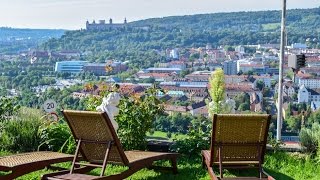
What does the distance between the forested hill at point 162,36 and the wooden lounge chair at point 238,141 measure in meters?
19.8

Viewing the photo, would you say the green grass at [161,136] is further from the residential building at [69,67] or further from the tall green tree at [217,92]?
the residential building at [69,67]

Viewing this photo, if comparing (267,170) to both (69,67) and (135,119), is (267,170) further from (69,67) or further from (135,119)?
(69,67)

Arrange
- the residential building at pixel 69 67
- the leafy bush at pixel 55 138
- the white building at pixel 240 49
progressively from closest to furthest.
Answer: the leafy bush at pixel 55 138 → the residential building at pixel 69 67 → the white building at pixel 240 49

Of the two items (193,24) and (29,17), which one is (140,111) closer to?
(29,17)

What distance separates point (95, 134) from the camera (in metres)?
4.38

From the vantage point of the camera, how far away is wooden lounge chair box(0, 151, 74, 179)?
428 cm

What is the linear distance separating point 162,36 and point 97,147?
36.6 m

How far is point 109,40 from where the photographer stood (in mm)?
41500

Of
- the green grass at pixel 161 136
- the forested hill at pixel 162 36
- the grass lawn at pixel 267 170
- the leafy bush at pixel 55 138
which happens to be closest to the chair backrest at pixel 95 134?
the grass lawn at pixel 267 170

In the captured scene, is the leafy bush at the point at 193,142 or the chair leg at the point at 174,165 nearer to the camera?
the chair leg at the point at 174,165

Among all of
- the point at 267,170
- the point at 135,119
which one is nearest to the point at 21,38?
the point at 135,119

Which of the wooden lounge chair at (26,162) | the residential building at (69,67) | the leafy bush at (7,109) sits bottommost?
the residential building at (69,67)

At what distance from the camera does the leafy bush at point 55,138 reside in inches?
237

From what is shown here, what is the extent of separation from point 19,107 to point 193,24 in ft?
119
